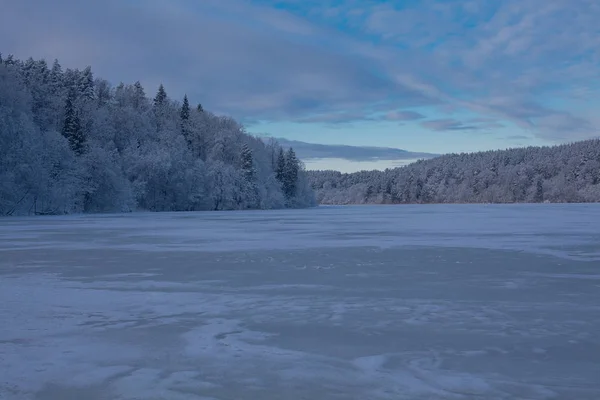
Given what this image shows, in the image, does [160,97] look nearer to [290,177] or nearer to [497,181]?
[290,177]

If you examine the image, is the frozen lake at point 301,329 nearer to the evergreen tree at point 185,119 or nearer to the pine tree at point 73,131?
the pine tree at point 73,131

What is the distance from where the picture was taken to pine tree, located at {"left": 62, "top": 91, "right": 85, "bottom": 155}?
168 feet

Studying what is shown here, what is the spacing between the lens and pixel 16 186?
4116 centimetres

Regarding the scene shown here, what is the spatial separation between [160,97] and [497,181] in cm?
9538

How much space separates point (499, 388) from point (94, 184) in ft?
162

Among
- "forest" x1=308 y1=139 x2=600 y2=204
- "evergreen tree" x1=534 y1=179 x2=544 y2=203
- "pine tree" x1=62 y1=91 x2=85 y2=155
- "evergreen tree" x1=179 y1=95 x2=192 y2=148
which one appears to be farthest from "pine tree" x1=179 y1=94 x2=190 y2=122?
"evergreen tree" x1=534 y1=179 x2=544 y2=203

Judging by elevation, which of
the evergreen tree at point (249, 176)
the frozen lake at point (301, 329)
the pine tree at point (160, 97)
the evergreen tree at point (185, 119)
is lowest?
the frozen lake at point (301, 329)

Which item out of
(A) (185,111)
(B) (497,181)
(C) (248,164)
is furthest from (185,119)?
(B) (497,181)

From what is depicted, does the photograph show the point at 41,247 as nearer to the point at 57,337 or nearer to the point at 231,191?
the point at 57,337

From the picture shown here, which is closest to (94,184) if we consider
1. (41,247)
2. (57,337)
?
(41,247)

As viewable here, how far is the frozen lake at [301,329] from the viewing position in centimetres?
411

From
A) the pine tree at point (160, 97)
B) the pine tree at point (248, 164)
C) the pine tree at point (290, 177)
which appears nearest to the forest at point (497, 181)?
the pine tree at point (290, 177)

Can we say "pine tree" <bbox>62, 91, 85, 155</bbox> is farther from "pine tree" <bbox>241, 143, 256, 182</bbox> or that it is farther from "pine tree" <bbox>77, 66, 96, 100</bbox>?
"pine tree" <bbox>241, 143, 256, 182</bbox>

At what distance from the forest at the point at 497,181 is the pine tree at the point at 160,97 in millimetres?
76369
